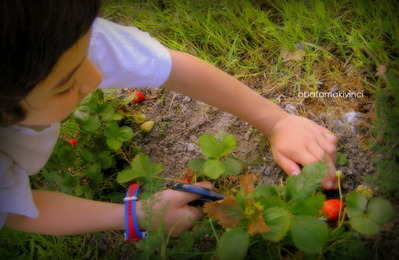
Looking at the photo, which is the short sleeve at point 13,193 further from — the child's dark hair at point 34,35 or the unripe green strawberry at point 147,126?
the unripe green strawberry at point 147,126

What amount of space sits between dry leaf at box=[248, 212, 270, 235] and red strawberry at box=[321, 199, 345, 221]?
236 millimetres

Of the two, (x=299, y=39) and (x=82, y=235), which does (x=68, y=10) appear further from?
(x=299, y=39)

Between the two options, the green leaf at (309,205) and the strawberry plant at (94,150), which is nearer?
the green leaf at (309,205)

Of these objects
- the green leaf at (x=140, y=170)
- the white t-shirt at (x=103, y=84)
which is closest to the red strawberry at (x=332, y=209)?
the green leaf at (x=140, y=170)

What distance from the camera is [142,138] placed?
160 cm

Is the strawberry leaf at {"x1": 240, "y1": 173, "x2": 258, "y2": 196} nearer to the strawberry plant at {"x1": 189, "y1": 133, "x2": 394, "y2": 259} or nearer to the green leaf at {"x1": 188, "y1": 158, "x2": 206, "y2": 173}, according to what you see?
the strawberry plant at {"x1": 189, "y1": 133, "x2": 394, "y2": 259}

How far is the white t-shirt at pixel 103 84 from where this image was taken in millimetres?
1150

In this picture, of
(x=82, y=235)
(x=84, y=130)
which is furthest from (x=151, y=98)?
(x=82, y=235)

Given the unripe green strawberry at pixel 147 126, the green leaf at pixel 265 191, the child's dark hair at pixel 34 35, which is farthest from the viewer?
the unripe green strawberry at pixel 147 126

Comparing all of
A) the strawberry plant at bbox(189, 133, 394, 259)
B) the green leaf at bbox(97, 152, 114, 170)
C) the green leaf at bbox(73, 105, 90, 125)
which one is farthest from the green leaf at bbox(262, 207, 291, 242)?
the green leaf at bbox(73, 105, 90, 125)

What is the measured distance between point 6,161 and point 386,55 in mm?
1325

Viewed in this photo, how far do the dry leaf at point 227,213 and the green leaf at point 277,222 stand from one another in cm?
7

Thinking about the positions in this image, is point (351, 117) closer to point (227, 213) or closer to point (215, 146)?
point (215, 146)

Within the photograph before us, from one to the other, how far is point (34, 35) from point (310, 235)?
757 mm
